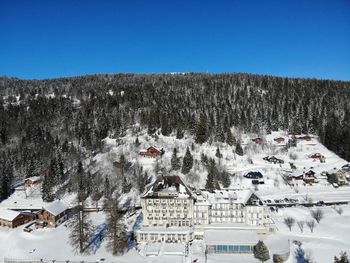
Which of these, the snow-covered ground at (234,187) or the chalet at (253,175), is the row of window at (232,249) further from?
the chalet at (253,175)

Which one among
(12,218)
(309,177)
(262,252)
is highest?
(309,177)

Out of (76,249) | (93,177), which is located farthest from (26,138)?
(76,249)

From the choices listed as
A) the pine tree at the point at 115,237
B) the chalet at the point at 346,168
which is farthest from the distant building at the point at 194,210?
the chalet at the point at 346,168

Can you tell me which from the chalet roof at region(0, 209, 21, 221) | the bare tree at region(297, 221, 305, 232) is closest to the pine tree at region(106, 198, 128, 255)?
the chalet roof at region(0, 209, 21, 221)

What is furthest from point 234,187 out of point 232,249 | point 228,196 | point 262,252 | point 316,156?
point 316,156

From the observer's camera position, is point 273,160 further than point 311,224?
Yes

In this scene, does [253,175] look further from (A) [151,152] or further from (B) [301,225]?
(A) [151,152]
